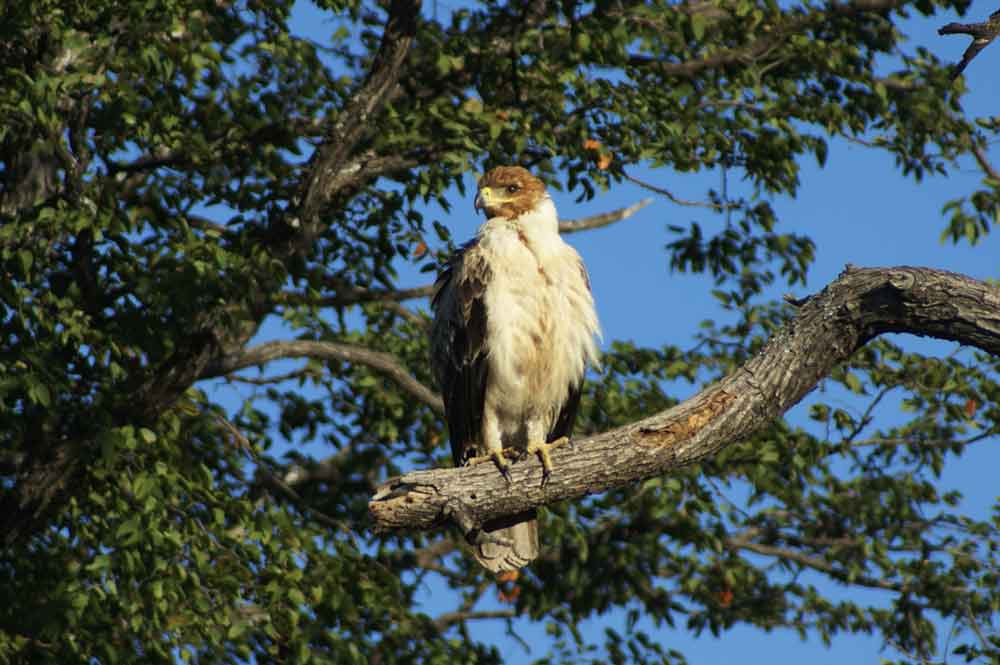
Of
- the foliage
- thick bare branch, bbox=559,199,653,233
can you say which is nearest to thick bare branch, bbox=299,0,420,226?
the foliage

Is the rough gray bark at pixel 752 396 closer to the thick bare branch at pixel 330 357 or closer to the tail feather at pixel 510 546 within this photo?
the tail feather at pixel 510 546

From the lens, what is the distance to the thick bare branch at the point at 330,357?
9258 millimetres

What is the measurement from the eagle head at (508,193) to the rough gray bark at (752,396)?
6.42ft

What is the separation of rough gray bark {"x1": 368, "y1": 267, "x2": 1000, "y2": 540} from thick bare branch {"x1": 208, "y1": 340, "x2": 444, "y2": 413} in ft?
13.6

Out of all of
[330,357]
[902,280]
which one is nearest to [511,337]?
[902,280]

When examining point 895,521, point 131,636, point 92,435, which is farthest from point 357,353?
point 895,521

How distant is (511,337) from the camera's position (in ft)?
20.7

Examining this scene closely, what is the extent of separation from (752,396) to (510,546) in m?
1.84

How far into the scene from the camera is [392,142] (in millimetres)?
8891

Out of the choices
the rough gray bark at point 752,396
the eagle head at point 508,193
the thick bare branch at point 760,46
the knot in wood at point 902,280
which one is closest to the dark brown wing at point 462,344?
the eagle head at point 508,193

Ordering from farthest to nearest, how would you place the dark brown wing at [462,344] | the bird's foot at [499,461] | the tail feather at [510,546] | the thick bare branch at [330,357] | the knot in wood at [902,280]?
1. the thick bare branch at [330,357]
2. the dark brown wing at [462,344]
3. the tail feather at [510,546]
4. the bird's foot at [499,461]
5. the knot in wood at [902,280]

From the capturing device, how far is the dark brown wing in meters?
6.34

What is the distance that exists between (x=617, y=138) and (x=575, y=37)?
835 mm

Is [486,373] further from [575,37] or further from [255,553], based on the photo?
[575,37]
